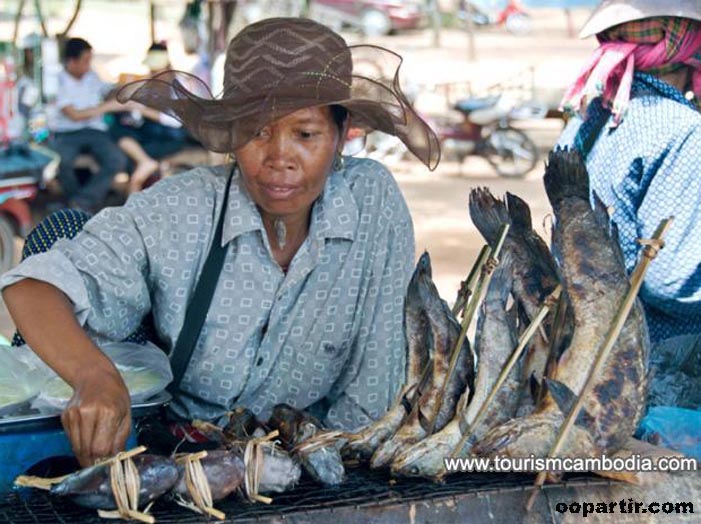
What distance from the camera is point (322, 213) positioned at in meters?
2.72

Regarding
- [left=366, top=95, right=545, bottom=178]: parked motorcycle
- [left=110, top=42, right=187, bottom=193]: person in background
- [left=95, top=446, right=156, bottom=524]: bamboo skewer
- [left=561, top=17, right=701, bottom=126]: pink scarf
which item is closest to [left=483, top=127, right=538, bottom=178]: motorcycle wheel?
[left=366, top=95, right=545, bottom=178]: parked motorcycle

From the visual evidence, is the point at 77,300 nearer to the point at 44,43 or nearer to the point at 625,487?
the point at 625,487

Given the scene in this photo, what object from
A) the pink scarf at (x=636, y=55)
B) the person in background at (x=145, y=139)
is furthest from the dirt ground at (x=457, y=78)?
the pink scarf at (x=636, y=55)

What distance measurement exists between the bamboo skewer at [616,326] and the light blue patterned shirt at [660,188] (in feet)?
3.45

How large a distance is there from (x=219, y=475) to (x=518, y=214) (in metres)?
0.87

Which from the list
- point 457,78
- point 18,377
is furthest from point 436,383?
point 457,78

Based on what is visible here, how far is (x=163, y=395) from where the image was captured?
2449 millimetres

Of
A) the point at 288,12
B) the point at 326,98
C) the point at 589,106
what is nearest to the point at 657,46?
the point at 589,106

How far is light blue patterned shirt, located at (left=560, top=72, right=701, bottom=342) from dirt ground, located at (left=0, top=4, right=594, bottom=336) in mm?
2814

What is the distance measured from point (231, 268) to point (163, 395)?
0.37 m

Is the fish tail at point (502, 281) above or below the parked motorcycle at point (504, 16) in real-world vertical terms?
A: above

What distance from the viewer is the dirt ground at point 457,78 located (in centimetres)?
1005

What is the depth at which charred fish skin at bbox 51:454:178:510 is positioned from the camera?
6.51ft

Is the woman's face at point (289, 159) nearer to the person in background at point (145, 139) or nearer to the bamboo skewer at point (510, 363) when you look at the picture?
the bamboo skewer at point (510, 363)
